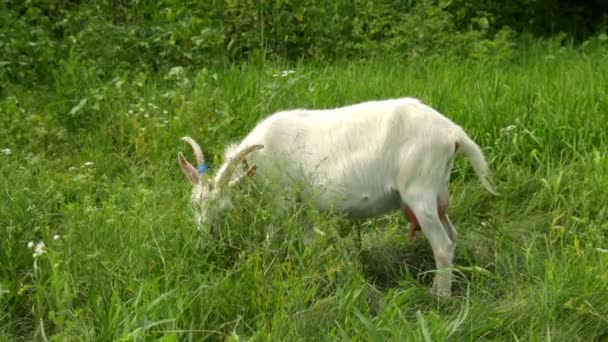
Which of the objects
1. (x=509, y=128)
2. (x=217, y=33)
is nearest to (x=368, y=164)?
(x=509, y=128)

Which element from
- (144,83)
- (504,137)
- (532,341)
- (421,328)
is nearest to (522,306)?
(532,341)

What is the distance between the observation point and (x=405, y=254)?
5.75m

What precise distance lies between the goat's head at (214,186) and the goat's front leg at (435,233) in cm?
85

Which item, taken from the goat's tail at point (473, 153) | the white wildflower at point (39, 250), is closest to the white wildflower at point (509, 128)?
the goat's tail at point (473, 153)

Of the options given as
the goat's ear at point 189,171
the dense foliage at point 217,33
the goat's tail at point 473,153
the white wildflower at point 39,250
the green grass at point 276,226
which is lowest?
the dense foliage at point 217,33

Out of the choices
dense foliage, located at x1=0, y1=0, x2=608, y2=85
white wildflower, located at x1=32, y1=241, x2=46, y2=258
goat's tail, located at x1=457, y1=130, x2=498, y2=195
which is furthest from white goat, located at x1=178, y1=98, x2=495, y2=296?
dense foliage, located at x1=0, y1=0, x2=608, y2=85

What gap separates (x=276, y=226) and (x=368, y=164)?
69 centimetres

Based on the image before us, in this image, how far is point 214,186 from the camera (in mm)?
5141

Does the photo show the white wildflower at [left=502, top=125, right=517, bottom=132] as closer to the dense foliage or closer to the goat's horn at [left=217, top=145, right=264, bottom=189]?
the goat's horn at [left=217, top=145, right=264, bottom=189]

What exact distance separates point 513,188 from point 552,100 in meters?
1.10

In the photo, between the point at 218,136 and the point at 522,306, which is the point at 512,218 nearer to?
the point at 522,306

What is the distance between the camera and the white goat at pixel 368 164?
17.0 feet

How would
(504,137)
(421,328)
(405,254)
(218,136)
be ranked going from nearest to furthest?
(421,328), (405,254), (504,137), (218,136)

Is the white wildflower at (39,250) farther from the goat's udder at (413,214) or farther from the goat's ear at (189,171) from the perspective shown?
the goat's udder at (413,214)
